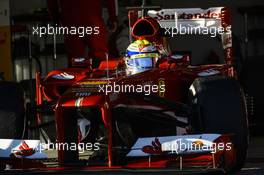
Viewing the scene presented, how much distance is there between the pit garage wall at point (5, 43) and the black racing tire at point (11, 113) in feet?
14.2

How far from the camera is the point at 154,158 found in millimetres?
6441

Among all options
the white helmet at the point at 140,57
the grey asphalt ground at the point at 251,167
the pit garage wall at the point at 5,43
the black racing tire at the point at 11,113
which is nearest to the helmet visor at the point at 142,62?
the white helmet at the point at 140,57

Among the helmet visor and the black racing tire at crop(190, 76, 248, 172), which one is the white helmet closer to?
the helmet visor

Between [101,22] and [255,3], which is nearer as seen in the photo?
[101,22]

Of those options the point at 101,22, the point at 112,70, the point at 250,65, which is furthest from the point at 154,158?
the point at 101,22

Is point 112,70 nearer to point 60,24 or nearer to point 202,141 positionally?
point 202,141

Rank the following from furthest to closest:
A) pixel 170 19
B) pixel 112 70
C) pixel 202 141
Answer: pixel 170 19 → pixel 112 70 → pixel 202 141

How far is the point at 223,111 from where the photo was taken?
613cm

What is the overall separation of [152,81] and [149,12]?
2126mm

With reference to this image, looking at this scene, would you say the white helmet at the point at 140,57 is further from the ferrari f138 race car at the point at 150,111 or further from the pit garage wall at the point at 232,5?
the pit garage wall at the point at 232,5

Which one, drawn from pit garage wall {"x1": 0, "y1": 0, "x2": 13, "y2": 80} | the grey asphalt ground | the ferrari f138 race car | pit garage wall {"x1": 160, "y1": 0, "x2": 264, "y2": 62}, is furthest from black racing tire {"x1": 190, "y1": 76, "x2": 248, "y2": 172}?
pit garage wall {"x1": 160, "y1": 0, "x2": 264, "y2": 62}

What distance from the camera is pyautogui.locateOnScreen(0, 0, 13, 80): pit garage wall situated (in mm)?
10773

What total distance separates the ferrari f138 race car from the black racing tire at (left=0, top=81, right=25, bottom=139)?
308 mm

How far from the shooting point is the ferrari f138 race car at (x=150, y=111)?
602cm
